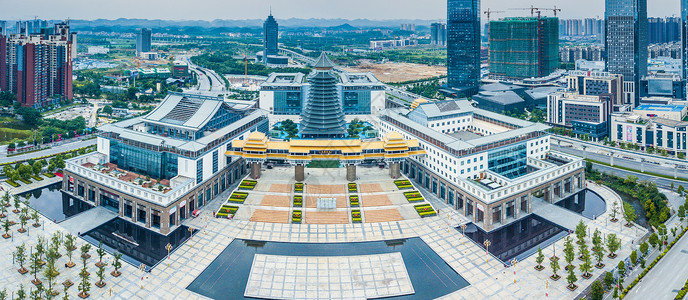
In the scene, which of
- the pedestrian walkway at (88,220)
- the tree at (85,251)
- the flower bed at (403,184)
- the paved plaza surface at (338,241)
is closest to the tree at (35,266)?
the paved plaza surface at (338,241)

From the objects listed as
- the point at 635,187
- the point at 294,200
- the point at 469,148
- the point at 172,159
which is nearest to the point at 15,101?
the point at 172,159

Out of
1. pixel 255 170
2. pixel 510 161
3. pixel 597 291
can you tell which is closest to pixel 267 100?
pixel 255 170

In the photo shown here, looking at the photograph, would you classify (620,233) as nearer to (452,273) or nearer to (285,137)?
(452,273)

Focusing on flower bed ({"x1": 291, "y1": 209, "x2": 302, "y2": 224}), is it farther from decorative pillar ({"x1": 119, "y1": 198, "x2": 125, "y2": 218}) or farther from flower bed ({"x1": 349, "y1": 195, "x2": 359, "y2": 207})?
decorative pillar ({"x1": 119, "y1": 198, "x2": 125, "y2": 218})

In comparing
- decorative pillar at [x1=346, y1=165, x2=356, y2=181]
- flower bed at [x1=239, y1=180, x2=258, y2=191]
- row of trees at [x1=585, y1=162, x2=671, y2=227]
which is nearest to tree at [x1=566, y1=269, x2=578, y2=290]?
row of trees at [x1=585, y1=162, x2=671, y2=227]

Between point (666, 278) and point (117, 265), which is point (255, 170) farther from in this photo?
point (666, 278)

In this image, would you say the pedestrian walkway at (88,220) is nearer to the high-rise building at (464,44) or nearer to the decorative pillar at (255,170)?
the decorative pillar at (255,170)
